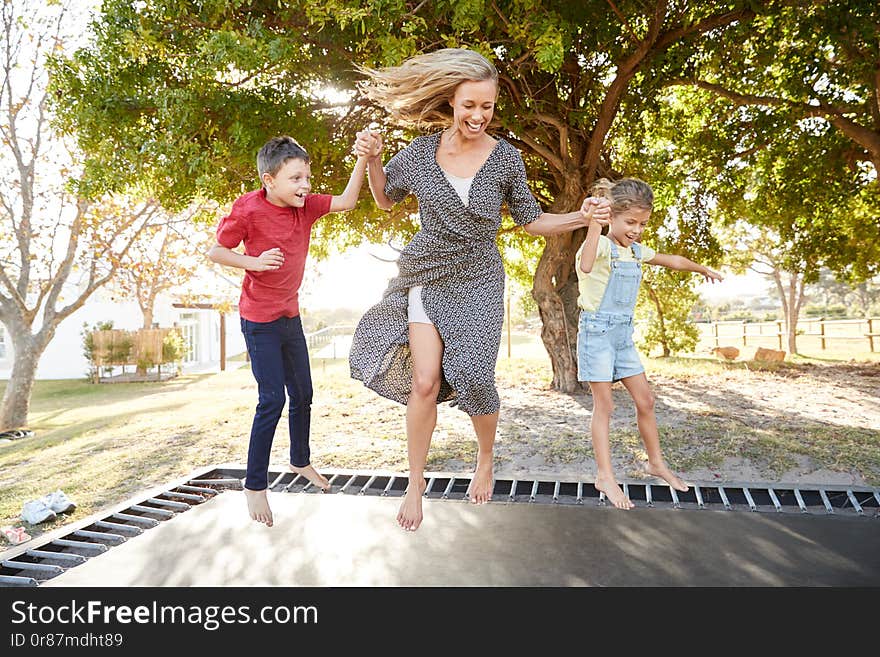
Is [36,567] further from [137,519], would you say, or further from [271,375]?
[271,375]

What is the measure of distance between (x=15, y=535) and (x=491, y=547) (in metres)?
2.31

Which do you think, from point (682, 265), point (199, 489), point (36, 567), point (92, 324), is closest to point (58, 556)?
point (36, 567)

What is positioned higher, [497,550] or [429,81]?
[429,81]

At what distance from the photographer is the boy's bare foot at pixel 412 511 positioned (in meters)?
2.42

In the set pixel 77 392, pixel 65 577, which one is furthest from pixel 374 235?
pixel 77 392

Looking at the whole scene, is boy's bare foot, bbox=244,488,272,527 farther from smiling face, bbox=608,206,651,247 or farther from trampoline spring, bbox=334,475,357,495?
smiling face, bbox=608,206,651,247

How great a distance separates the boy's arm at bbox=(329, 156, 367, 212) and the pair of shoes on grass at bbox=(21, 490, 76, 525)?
232cm

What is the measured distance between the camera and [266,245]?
97.0 inches

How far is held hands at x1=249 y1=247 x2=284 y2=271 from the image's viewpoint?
7.39ft

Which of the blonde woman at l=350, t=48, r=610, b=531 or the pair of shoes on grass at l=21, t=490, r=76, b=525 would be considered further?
the pair of shoes on grass at l=21, t=490, r=76, b=525

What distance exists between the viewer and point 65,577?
7.59 feet

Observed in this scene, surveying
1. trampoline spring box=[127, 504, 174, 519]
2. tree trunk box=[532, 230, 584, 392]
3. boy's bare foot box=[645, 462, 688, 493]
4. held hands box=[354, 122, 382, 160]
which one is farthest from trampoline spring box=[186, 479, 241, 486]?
tree trunk box=[532, 230, 584, 392]

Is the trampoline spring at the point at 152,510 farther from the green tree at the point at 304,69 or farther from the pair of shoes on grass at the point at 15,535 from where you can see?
the green tree at the point at 304,69
